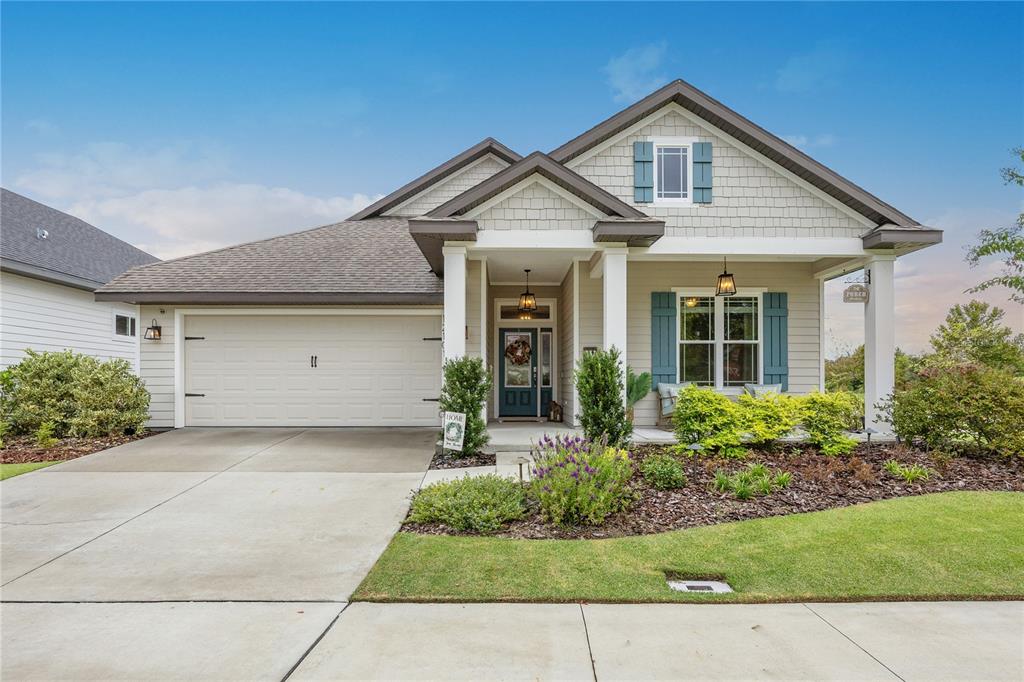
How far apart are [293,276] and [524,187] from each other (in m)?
5.23

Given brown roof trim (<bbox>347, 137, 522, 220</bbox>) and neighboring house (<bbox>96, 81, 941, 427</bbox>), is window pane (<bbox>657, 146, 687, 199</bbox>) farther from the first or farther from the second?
brown roof trim (<bbox>347, 137, 522, 220</bbox>)

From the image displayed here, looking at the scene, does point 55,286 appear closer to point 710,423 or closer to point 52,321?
point 52,321

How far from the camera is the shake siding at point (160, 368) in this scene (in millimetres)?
10227

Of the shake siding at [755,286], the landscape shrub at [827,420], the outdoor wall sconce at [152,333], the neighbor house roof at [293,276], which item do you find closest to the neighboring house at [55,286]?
the outdoor wall sconce at [152,333]

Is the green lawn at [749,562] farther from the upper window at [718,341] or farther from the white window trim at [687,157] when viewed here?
the white window trim at [687,157]

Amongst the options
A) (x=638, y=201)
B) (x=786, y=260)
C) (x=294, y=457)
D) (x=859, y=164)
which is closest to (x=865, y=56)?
(x=859, y=164)

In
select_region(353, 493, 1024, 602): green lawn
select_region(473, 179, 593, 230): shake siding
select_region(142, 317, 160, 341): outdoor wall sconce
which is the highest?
select_region(473, 179, 593, 230): shake siding

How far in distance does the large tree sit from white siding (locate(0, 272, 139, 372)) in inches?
764

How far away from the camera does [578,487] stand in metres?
4.74

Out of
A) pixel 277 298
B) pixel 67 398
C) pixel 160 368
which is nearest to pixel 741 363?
pixel 277 298

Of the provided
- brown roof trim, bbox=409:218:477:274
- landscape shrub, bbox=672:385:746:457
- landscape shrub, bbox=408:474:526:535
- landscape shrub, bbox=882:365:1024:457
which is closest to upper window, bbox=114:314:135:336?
brown roof trim, bbox=409:218:477:274

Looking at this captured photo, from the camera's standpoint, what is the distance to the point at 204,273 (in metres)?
10.4

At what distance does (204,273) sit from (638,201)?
8.52 m

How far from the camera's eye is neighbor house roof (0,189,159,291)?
11.4 m
